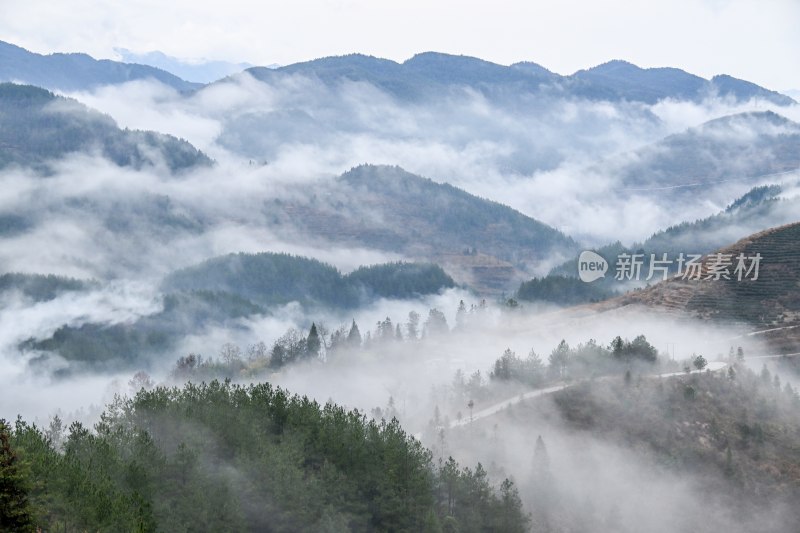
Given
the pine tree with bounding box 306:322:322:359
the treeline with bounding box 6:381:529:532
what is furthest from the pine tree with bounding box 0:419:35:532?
the pine tree with bounding box 306:322:322:359

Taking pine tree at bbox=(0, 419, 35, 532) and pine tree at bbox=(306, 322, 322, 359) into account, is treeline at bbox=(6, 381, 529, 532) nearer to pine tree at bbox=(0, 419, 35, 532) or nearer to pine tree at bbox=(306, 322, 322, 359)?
pine tree at bbox=(0, 419, 35, 532)

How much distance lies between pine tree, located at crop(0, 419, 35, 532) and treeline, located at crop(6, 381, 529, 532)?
553 cm

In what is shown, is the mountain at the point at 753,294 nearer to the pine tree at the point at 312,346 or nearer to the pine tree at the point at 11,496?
the pine tree at the point at 312,346

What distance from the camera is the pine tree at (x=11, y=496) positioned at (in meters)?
35.6

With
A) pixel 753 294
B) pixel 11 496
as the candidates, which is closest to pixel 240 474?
pixel 11 496

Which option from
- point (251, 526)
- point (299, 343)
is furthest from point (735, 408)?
point (299, 343)

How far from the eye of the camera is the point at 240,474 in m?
59.1

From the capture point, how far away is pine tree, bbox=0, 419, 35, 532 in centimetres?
3562

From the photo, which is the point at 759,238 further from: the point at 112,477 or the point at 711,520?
the point at 112,477

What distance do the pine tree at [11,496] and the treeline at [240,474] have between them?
5.53 m

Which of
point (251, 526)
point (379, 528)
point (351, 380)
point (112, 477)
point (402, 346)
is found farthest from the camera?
point (402, 346)

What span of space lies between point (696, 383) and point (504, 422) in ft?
103

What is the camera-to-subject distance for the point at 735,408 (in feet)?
383

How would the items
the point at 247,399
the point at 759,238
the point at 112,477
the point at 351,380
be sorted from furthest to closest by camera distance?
the point at 759,238 < the point at 351,380 < the point at 247,399 < the point at 112,477
